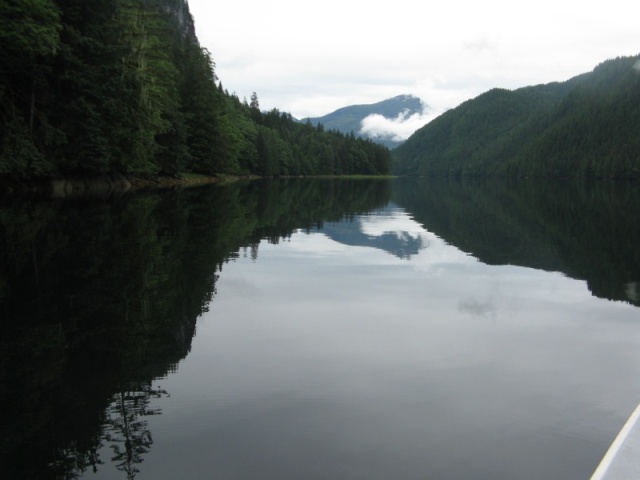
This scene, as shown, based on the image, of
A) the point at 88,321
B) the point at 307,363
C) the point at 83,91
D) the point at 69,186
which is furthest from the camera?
the point at 69,186

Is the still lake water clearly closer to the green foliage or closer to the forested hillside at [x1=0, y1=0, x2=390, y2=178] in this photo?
the green foliage

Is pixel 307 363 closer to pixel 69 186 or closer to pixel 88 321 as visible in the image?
pixel 88 321

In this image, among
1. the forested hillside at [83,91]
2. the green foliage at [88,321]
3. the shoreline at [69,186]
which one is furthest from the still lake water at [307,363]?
the shoreline at [69,186]

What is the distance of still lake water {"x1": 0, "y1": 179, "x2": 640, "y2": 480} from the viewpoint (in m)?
4.90

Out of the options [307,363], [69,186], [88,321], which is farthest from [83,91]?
[307,363]

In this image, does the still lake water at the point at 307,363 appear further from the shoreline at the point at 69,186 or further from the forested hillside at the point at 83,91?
the shoreline at the point at 69,186

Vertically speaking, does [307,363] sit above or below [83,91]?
below

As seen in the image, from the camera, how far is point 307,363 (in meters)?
7.24

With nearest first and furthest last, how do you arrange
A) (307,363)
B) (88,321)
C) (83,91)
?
1. (307,363)
2. (88,321)
3. (83,91)

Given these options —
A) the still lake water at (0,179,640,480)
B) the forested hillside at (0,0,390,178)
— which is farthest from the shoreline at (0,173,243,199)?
the still lake water at (0,179,640,480)

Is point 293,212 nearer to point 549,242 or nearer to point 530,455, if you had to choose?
point 549,242

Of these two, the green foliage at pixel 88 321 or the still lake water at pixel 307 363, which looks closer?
the still lake water at pixel 307 363

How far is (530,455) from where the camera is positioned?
16.2 ft

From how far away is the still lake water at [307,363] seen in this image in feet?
16.1
